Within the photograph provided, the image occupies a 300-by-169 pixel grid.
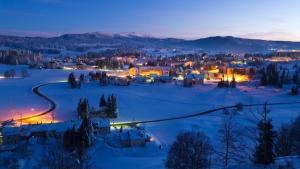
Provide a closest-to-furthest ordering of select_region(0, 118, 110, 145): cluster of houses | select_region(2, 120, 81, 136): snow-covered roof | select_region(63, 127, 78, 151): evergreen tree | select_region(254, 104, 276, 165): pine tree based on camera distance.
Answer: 1. select_region(254, 104, 276, 165): pine tree
2. select_region(63, 127, 78, 151): evergreen tree
3. select_region(0, 118, 110, 145): cluster of houses
4. select_region(2, 120, 81, 136): snow-covered roof

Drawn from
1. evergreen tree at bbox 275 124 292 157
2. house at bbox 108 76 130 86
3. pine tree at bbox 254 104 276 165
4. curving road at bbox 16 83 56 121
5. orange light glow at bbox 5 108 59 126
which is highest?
pine tree at bbox 254 104 276 165

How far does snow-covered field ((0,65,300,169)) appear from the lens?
26156mm

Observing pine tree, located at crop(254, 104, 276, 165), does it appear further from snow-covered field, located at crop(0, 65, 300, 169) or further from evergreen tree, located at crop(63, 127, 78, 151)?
evergreen tree, located at crop(63, 127, 78, 151)

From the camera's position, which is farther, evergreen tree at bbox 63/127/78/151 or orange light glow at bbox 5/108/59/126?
orange light glow at bbox 5/108/59/126

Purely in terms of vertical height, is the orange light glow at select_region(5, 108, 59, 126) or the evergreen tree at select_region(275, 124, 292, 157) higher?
the evergreen tree at select_region(275, 124, 292, 157)

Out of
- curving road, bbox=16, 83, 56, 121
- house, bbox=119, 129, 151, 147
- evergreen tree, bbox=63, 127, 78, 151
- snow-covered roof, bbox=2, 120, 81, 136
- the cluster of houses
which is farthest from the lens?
curving road, bbox=16, 83, 56, 121

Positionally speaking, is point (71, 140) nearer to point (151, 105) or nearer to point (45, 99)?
point (151, 105)

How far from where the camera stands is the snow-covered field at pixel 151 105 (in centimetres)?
2616

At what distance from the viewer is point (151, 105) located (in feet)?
161

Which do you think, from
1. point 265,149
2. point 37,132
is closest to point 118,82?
point 37,132

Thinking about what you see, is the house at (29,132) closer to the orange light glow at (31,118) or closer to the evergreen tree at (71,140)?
the evergreen tree at (71,140)

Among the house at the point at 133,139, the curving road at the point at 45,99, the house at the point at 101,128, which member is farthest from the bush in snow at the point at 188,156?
the curving road at the point at 45,99

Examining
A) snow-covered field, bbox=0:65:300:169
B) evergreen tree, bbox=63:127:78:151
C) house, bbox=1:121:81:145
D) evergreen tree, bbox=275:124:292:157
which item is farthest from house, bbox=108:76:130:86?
evergreen tree, bbox=275:124:292:157

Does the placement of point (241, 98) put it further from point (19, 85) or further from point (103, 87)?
point (19, 85)
